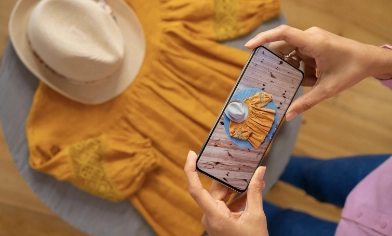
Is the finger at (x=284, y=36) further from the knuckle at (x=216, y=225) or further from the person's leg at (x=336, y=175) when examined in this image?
the person's leg at (x=336, y=175)

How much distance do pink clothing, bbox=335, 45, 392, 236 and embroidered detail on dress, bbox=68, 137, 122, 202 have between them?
394 mm

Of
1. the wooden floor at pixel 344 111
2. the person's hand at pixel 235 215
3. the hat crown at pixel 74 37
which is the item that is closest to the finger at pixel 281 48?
the person's hand at pixel 235 215

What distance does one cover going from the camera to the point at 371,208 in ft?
1.91

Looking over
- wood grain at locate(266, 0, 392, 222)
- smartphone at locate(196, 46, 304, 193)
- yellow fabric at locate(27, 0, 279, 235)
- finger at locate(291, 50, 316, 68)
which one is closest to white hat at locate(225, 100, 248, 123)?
smartphone at locate(196, 46, 304, 193)

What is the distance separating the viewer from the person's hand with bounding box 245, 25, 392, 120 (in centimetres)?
45

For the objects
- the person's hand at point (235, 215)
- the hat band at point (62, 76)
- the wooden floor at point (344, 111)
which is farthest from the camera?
the wooden floor at point (344, 111)

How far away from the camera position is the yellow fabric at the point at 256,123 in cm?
46

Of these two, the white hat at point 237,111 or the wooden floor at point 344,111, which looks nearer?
the white hat at point 237,111

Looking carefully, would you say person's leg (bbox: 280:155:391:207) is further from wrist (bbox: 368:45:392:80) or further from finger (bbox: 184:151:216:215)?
finger (bbox: 184:151:216:215)

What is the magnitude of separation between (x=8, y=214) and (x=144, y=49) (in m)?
0.55

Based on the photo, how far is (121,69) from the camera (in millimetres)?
698

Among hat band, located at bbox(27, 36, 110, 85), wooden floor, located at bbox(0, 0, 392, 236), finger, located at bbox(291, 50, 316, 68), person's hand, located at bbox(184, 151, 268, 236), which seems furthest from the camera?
wooden floor, located at bbox(0, 0, 392, 236)

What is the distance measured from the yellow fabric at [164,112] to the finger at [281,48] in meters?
0.19

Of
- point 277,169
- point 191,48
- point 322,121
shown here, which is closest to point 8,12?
point 191,48
